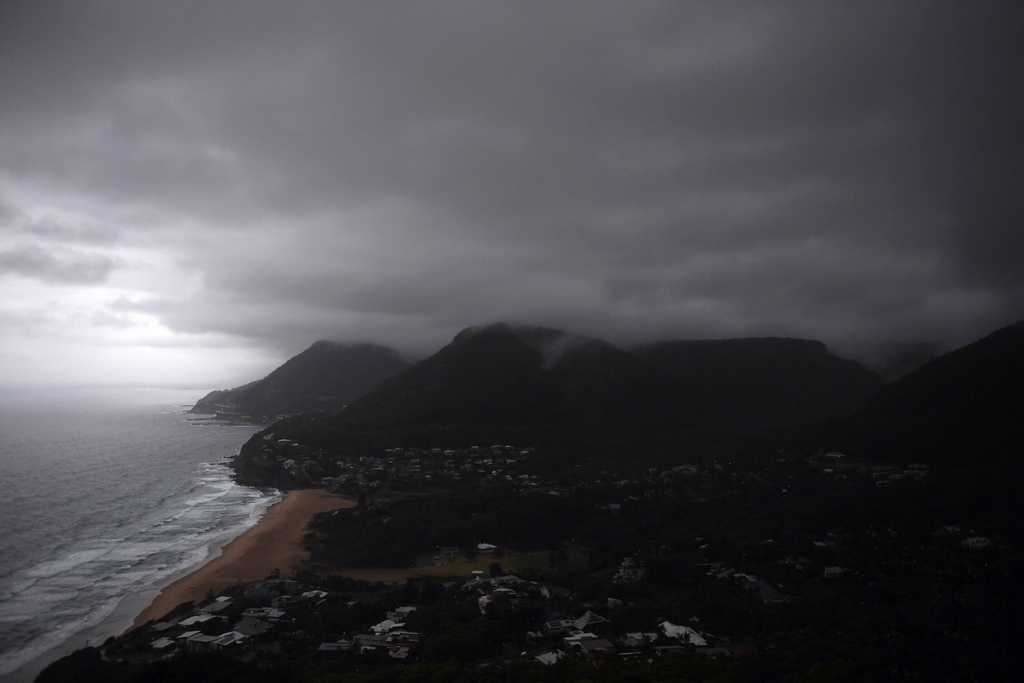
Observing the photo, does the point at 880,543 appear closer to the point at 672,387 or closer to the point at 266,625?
the point at 266,625

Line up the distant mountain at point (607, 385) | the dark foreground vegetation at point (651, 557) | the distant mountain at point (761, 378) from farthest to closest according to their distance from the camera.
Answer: the distant mountain at point (761, 378)
the distant mountain at point (607, 385)
the dark foreground vegetation at point (651, 557)

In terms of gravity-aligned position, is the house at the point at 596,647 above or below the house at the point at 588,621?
above

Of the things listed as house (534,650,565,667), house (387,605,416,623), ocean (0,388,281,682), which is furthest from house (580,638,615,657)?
ocean (0,388,281,682)

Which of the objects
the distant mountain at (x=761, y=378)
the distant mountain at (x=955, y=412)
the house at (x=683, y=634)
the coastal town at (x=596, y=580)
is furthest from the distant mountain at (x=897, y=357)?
Result: the house at (x=683, y=634)

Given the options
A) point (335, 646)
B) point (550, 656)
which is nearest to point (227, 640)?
point (335, 646)

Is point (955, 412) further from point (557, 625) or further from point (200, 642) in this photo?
point (200, 642)

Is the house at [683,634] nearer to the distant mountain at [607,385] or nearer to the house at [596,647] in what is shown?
the house at [596,647]

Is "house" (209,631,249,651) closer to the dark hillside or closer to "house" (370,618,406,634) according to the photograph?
"house" (370,618,406,634)
